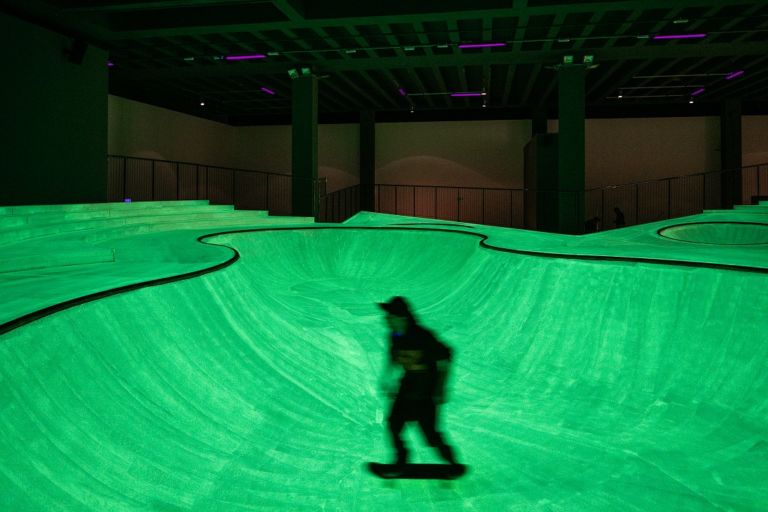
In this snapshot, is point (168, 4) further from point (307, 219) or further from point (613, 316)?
point (613, 316)

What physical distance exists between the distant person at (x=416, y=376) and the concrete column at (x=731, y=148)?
1919cm

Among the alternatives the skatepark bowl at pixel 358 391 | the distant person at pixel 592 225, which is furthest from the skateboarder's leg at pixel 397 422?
the distant person at pixel 592 225

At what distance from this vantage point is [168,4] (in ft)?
34.5

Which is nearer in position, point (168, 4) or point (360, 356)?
point (360, 356)

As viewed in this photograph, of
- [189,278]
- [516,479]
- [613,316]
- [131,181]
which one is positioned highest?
[131,181]

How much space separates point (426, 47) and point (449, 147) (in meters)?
8.07

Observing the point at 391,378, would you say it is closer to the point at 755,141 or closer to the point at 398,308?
the point at 398,308

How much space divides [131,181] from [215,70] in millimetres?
4775

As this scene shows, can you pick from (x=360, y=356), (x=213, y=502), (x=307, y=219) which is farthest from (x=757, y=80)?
(x=213, y=502)

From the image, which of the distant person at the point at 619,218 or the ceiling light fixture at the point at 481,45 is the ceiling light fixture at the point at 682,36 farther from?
the distant person at the point at 619,218

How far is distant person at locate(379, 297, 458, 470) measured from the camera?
298 cm

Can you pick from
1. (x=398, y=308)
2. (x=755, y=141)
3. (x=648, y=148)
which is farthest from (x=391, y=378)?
(x=755, y=141)

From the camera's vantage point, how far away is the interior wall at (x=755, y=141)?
18.9 m

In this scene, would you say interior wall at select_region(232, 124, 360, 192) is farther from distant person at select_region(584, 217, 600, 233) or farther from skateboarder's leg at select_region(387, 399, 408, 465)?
skateboarder's leg at select_region(387, 399, 408, 465)
